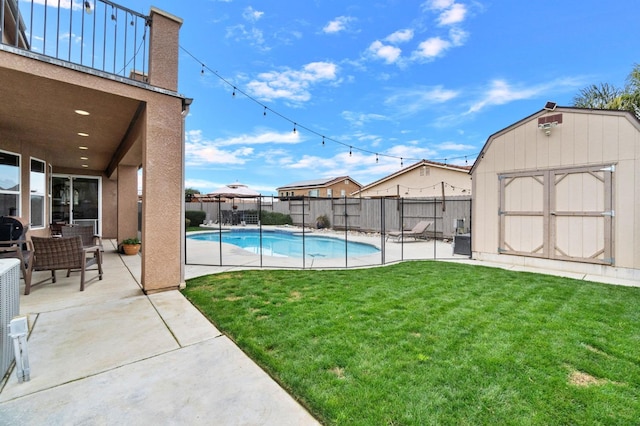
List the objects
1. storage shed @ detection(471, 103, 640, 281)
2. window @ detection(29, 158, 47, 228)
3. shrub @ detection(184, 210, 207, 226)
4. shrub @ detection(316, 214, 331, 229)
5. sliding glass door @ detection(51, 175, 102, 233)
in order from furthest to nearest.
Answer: shrub @ detection(184, 210, 207, 226) → shrub @ detection(316, 214, 331, 229) → sliding glass door @ detection(51, 175, 102, 233) → window @ detection(29, 158, 47, 228) → storage shed @ detection(471, 103, 640, 281)

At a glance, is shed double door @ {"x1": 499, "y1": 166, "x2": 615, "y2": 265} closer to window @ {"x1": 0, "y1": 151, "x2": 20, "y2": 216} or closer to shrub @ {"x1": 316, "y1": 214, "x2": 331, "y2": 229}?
window @ {"x1": 0, "y1": 151, "x2": 20, "y2": 216}

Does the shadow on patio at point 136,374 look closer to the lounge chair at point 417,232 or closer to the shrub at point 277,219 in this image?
the lounge chair at point 417,232

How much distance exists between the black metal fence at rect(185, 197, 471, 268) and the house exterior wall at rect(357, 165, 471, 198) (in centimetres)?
294

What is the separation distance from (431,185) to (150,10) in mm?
16347

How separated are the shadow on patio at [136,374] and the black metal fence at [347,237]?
347cm

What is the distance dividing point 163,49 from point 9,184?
4.64 metres

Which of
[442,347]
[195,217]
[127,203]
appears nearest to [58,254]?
[127,203]

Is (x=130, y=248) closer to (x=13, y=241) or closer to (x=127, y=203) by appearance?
(x=127, y=203)

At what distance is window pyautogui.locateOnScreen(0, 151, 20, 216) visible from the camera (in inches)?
225

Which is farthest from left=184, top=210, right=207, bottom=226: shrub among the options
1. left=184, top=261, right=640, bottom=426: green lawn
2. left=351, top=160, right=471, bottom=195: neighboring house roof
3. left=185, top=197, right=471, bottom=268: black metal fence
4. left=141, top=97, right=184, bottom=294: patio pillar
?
left=141, top=97, right=184, bottom=294: patio pillar

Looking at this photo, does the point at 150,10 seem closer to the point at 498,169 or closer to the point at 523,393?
the point at 523,393

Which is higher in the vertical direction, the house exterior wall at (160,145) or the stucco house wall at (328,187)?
the stucco house wall at (328,187)

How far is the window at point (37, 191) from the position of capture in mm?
6903

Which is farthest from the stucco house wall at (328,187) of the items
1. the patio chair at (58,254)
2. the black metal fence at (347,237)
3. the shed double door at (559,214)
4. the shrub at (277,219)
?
the patio chair at (58,254)
